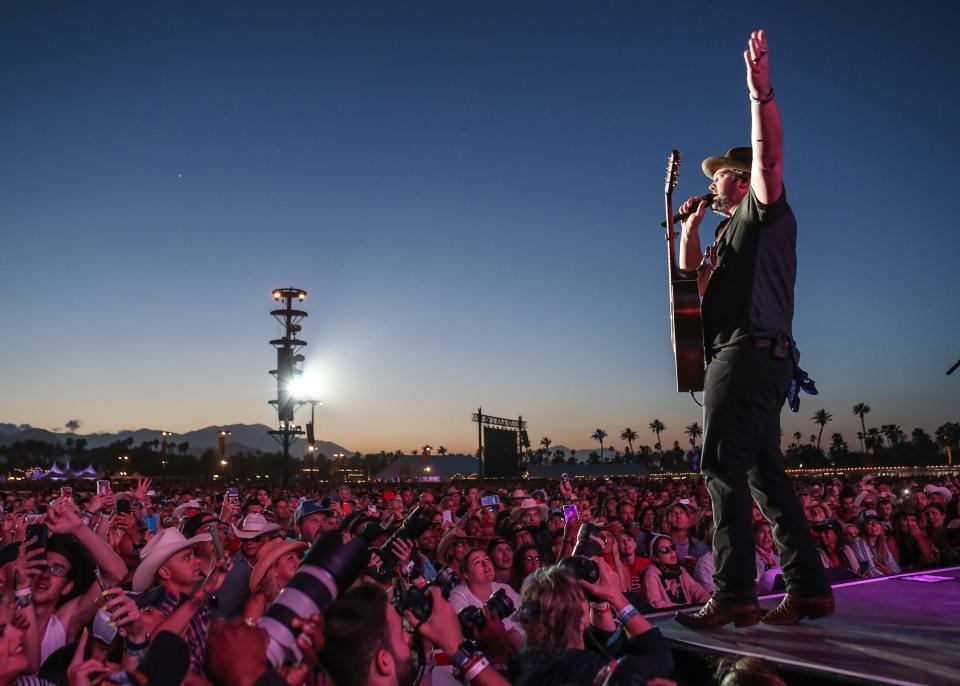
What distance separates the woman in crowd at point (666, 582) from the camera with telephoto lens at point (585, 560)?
13.3ft

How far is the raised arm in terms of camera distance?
266cm

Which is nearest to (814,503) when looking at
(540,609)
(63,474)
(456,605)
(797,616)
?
(456,605)

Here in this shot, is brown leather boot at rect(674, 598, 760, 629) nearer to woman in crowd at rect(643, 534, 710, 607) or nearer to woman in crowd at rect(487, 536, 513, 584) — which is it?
woman in crowd at rect(487, 536, 513, 584)

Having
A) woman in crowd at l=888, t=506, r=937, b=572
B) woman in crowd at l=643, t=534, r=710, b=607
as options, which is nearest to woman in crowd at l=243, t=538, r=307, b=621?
woman in crowd at l=643, t=534, r=710, b=607

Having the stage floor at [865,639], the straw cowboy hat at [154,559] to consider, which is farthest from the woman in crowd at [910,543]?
the straw cowboy hat at [154,559]

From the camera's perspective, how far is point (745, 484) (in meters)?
3.00

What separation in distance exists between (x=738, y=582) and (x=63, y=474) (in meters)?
64.3

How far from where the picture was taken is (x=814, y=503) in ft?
34.3

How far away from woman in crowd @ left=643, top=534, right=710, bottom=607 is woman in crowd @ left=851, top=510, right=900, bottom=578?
275 centimetres

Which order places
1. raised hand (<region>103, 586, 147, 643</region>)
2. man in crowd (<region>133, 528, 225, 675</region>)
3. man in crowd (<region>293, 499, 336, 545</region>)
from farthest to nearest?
man in crowd (<region>293, 499, 336, 545</region>) < man in crowd (<region>133, 528, 225, 675</region>) < raised hand (<region>103, 586, 147, 643</region>)

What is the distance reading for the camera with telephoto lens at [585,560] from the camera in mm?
2551

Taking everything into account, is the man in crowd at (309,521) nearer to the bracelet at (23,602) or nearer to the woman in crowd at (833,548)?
the bracelet at (23,602)

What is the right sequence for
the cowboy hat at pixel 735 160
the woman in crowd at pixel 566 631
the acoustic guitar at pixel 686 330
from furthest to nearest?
the acoustic guitar at pixel 686 330 → the cowboy hat at pixel 735 160 → the woman in crowd at pixel 566 631

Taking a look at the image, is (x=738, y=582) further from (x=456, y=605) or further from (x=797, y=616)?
(x=456, y=605)
